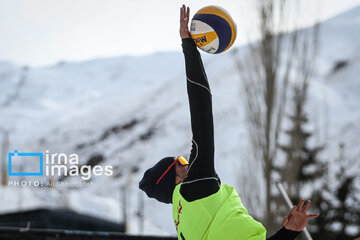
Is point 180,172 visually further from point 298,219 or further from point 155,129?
point 155,129

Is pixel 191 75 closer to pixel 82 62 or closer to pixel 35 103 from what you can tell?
pixel 35 103

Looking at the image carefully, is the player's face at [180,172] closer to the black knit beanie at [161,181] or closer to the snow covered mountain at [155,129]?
the black knit beanie at [161,181]

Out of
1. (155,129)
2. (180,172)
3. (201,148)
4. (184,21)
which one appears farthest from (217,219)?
(155,129)

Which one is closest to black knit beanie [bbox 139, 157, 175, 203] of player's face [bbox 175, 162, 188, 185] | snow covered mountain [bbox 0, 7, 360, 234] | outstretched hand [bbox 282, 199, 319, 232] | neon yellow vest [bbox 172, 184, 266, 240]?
player's face [bbox 175, 162, 188, 185]

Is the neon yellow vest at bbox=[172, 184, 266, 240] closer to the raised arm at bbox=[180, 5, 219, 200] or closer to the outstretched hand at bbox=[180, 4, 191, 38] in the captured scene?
the raised arm at bbox=[180, 5, 219, 200]

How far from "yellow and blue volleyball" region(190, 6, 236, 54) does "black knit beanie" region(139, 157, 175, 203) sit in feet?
1.93

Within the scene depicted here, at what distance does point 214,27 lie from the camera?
63.6 inches

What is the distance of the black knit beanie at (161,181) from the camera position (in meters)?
1.53

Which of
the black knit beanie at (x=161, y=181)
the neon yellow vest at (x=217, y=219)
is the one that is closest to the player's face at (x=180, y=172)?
the black knit beanie at (x=161, y=181)

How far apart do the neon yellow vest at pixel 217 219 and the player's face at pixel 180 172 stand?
0.49ft

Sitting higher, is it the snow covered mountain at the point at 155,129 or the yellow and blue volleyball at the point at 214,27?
the yellow and blue volleyball at the point at 214,27

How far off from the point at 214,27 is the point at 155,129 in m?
23.2

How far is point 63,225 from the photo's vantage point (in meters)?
7.20

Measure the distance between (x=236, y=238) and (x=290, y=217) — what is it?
20 centimetres
